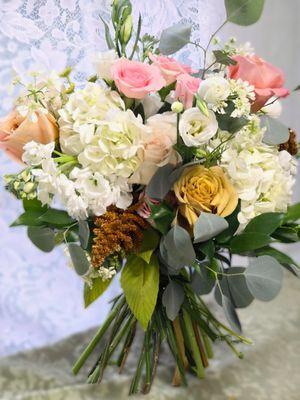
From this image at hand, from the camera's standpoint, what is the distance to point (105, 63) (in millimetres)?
791

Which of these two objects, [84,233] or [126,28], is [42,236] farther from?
[126,28]

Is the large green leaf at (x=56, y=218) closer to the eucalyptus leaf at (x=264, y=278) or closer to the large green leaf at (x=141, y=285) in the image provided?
the large green leaf at (x=141, y=285)

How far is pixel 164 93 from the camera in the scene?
0.81 m

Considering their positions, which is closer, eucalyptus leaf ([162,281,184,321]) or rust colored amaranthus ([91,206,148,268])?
rust colored amaranthus ([91,206,148,268])

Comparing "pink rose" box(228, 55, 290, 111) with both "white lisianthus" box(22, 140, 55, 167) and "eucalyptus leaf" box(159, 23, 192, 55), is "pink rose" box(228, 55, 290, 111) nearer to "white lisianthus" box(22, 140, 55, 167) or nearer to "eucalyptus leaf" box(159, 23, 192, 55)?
"eucalyptus leaf" box(159, 23, 192, 55)

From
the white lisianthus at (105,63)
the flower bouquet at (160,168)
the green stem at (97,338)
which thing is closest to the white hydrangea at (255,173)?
the flower bouquet at (160,168)

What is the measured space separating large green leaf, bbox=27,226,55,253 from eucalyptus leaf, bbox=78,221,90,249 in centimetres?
6

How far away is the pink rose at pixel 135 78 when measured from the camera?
746 millimetres

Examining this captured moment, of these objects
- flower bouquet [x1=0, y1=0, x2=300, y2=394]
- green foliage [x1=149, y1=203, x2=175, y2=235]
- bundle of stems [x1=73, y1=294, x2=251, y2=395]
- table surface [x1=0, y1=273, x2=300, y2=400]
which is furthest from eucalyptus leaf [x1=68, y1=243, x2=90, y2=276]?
table surface [x1=0, y1=273, x2=300, y2=400]

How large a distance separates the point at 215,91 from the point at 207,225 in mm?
186

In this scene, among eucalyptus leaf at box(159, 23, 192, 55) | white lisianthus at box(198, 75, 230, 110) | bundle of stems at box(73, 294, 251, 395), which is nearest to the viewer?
white lisianthus at box(198, 75, 230, 110)

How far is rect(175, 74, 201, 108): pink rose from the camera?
75cm

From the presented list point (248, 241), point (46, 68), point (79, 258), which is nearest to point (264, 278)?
point (248, 241)

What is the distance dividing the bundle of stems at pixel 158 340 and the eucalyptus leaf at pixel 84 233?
9.1 inches
